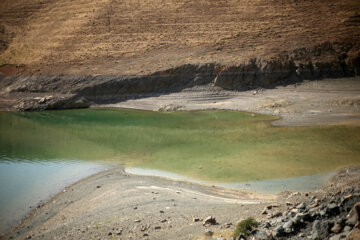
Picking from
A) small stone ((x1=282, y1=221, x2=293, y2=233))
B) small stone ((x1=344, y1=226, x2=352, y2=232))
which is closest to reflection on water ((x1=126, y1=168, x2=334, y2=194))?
small stone ((x1=282, y1=221, x2=293, y2=233))

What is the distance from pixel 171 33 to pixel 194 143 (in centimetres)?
1754

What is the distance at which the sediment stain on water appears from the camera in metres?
12.0

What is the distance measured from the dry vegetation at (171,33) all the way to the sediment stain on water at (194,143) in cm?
730

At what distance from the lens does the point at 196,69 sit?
27141 mm

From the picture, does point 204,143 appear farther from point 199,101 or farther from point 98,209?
point 199,101

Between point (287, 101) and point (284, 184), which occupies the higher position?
point (287, 101)

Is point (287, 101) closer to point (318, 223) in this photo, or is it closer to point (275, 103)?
point (275, 103)

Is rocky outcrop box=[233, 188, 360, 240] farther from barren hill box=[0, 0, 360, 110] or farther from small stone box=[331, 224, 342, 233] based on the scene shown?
A: barren hill box=[0, 0, 360, 110]

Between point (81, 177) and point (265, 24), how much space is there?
22.7 metres

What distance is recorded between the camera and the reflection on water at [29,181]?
377 inches

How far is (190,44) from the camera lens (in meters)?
29.6

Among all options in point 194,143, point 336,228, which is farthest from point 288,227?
point 194,143

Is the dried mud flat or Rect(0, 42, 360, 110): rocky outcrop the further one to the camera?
Rect(0, 42, 360, 110): rocky outcrop

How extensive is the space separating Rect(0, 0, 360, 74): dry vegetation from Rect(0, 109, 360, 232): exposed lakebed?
7.89 m
